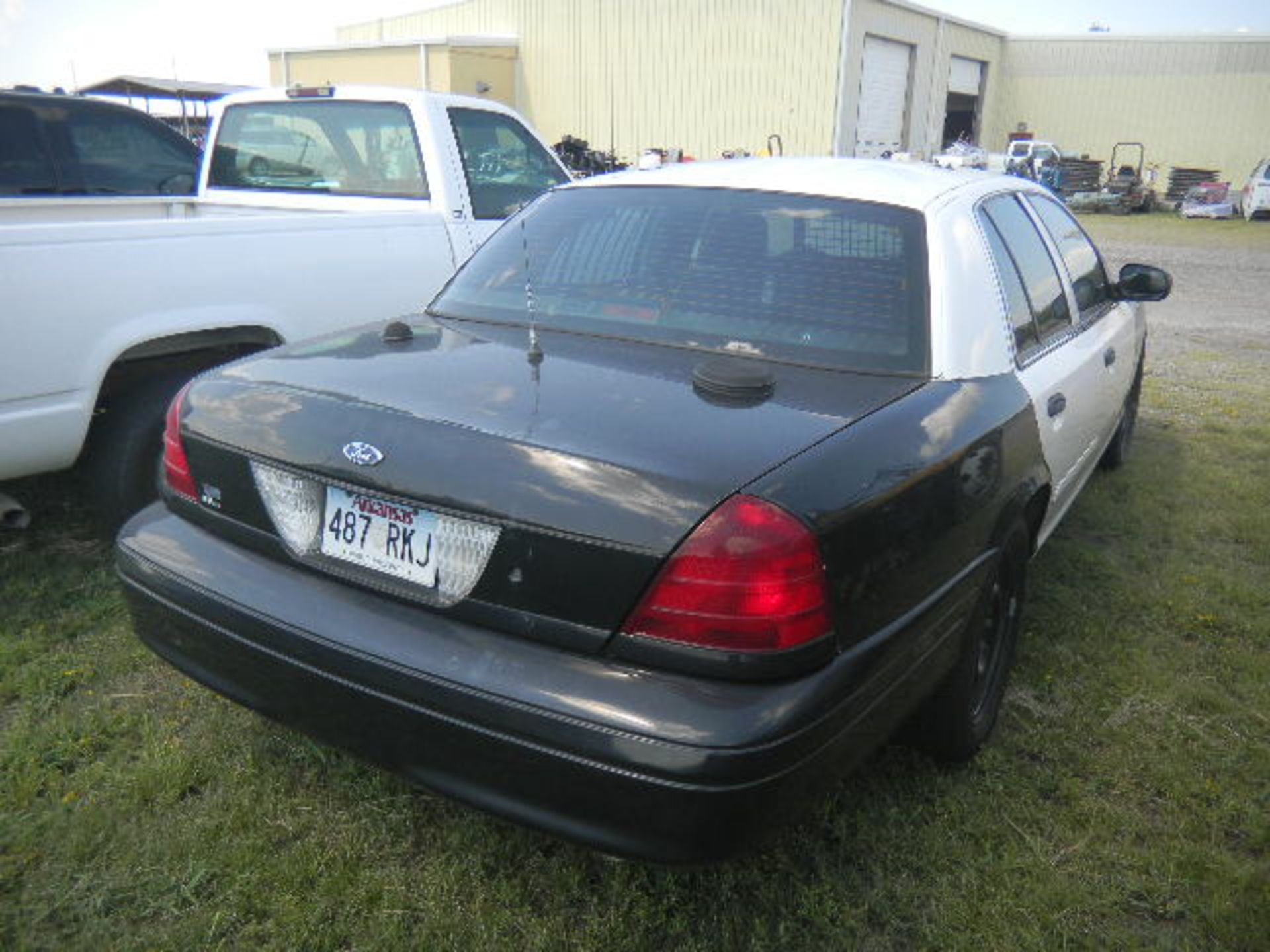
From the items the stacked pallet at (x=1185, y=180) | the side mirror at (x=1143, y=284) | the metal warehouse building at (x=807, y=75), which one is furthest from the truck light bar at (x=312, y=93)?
the stacked pallet at (x=1185, y=180)

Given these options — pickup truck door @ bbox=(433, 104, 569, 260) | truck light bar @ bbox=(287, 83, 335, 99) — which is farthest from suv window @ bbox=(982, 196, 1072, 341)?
truck light bar @ bbox=(287, 83, 335, 99)

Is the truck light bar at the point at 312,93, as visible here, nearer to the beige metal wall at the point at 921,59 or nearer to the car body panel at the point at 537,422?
the car body panel at the point at 537,422

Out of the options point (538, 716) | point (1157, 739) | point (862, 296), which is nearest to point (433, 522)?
point (538, 716)

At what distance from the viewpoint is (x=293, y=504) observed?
2160 mm

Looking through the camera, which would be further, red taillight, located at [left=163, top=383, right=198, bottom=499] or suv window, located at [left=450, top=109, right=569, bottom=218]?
suv window, located at [left=450, top=109, right=569, bottom=218]

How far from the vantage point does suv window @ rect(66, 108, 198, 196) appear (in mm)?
6305

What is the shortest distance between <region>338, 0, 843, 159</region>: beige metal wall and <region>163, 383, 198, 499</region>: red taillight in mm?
25988

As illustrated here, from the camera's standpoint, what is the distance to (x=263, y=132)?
18.0ft

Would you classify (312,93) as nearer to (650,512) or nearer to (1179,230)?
(650,512)

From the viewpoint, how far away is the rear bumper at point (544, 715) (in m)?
1.72

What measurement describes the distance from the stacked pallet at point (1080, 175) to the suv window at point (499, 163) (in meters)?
27.5

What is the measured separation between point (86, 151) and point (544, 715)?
6173mm

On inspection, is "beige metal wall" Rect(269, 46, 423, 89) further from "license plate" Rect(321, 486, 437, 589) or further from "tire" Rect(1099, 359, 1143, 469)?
"license plate" Rect(321, 486, 437, 589)

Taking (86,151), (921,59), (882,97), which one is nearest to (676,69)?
(882,97)
